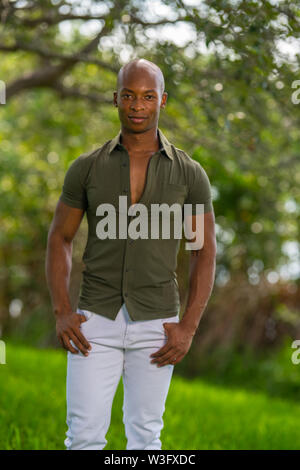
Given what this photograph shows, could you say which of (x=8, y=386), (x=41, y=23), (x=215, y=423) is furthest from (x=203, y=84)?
(x=8, y=386)

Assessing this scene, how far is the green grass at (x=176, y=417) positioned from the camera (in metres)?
4.27

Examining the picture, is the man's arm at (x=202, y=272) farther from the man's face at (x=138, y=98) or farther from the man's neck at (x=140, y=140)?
the man's face at (x=138, y=98)

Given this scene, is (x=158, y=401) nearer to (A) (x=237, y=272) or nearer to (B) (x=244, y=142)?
(B) (x=244, y=142)

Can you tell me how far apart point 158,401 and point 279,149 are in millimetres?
6156

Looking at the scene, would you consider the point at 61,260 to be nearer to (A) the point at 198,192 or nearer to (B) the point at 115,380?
(B) the point at 115,380

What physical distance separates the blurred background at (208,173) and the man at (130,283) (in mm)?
1198

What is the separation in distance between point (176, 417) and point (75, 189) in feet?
9.93

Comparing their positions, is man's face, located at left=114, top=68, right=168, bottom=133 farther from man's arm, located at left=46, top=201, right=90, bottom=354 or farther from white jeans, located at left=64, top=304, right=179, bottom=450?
white jeans, located at left=64, top=304, right=179, bottom=450

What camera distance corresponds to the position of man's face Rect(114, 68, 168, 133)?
2516 mm

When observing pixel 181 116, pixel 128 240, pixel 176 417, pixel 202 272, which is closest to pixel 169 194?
pixel 128 240

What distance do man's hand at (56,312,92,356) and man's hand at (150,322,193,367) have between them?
296mm

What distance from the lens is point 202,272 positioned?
8.78 ft

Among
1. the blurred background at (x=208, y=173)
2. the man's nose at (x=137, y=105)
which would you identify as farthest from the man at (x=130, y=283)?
the blurred background at (x=208, y=173)

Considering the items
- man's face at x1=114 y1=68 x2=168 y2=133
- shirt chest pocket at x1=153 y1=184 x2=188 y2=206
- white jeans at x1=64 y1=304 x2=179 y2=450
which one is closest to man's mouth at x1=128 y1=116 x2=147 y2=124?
man's face at x1=114 y1=68 x2=168 y2=133
